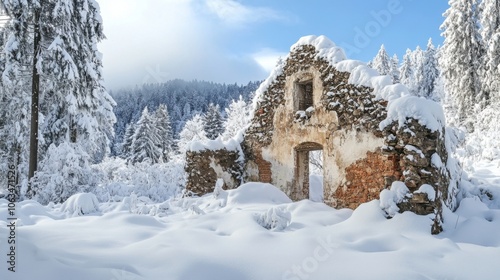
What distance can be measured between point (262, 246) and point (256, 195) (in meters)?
3.92

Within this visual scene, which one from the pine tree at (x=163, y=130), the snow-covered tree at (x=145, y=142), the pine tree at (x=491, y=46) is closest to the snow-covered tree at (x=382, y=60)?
the pine tree at (x=491, y=46)

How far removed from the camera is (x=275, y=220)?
5840 mm

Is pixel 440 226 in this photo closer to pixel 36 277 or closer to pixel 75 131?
pixel 36 277

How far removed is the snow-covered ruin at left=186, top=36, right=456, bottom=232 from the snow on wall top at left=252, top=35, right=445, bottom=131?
19mm

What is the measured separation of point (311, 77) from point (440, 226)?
4.76 meters

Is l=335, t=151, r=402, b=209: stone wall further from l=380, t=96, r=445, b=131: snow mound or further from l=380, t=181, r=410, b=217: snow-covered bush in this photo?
l=380, t=96, r=445, b=131: snow mound

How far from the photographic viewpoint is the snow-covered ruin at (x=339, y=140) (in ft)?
22.0

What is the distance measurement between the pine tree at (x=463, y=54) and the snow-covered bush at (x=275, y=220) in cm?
2184

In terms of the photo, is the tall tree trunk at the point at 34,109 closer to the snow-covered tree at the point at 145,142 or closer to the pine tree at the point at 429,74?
the snow-covered tree at the point at 145,142

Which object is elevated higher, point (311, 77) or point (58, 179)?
point (311, 77)

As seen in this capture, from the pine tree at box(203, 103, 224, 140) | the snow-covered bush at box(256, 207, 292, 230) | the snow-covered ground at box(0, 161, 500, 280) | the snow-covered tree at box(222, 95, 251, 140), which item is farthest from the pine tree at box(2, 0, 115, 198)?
the pine tree at box(203, 103, 224, 140)

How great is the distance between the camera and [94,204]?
8.41 meters

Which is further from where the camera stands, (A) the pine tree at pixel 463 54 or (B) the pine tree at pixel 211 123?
(B) the pine tree at pixel 211 123

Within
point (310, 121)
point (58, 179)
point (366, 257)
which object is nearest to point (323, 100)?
point (310, 121)
